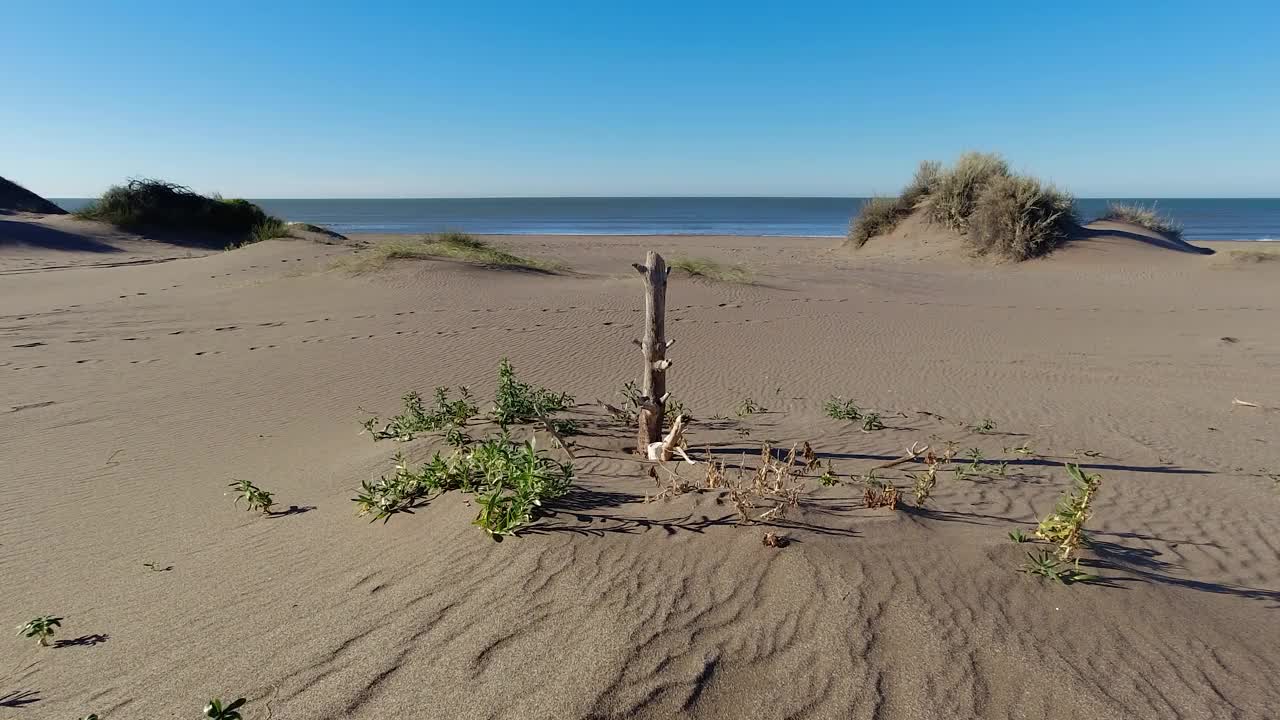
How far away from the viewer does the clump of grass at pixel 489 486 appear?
3574mm

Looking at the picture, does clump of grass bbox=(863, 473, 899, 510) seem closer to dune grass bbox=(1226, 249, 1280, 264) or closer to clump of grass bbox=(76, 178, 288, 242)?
dune grass bbox=(1226, 249, 1280, 264)

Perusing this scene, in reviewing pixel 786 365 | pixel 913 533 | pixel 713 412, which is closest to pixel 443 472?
pixel 913 533

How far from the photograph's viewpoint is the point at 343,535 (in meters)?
3.96

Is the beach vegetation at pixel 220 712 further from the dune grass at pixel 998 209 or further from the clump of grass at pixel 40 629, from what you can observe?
the dune grass at pixel 998 209

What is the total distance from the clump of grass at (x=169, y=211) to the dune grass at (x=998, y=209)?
822 inches

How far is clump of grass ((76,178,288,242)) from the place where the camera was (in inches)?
954

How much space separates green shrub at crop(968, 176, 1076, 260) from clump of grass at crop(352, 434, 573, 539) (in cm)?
1979

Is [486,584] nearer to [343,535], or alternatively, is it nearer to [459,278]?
[343,535]

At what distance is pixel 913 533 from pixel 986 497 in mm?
1265

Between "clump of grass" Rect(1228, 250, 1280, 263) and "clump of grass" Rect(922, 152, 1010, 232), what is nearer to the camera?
"clump of grass" Rect(1228, 250, 1280, 263)

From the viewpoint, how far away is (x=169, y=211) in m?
24.9

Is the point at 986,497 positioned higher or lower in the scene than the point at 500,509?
lower

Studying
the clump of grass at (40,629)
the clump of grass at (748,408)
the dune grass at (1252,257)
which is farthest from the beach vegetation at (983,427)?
the dune grass at (1252,257)

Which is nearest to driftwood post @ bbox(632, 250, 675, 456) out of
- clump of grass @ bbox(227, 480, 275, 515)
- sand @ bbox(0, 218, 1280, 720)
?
sand @ bbox(0, 218, 1280, 720)
